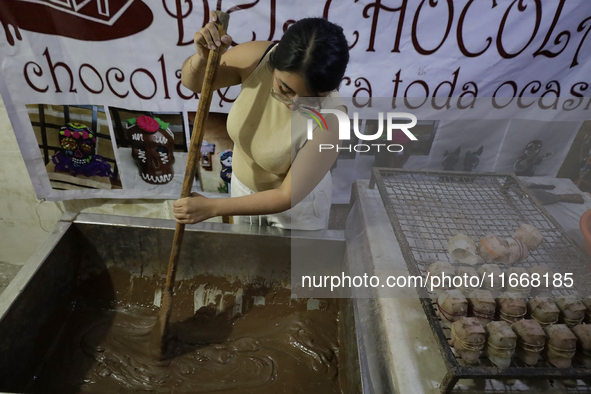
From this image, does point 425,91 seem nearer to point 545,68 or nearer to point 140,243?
point 545,68

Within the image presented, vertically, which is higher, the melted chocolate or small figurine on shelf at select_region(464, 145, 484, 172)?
small figurine on shelf at select_region(464, 145, 484, 172)

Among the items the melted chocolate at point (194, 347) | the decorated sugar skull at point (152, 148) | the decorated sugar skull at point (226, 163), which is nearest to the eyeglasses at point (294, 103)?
the melted chocolate at point (194, 347)

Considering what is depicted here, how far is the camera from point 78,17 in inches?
85.0

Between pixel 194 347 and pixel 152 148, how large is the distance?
152 cm

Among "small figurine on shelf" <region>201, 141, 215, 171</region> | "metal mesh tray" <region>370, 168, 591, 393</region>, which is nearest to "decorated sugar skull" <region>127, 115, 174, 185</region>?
"small figurine on shelf" <region>201, 141, 215, 171</region>

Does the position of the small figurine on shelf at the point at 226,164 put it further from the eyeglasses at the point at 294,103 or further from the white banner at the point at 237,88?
the eyeglasses at the point at 294,103

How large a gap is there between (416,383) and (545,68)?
2.12m

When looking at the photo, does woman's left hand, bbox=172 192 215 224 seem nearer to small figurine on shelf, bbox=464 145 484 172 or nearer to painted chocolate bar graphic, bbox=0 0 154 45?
painted chocolate bar graphic, bbox=0 0 154 45

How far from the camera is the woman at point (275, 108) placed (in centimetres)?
129

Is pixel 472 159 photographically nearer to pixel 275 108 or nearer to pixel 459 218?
pixel 459 218

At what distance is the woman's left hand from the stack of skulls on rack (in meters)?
1.50

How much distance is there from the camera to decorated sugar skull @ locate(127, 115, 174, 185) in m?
2.54

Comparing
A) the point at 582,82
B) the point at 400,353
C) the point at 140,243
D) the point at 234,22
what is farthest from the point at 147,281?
the point at 582,82

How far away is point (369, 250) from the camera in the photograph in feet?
6.05
